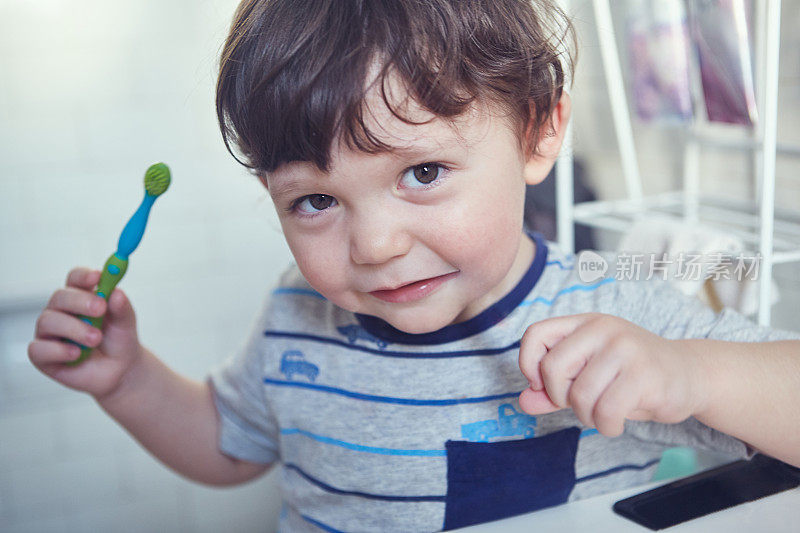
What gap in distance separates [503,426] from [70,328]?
0.44m

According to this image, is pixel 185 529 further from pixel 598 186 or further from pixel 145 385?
pixel 598 186

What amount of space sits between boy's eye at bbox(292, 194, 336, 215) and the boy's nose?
40 millimetres

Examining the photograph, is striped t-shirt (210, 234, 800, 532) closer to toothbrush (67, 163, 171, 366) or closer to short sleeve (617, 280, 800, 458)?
short sleeve (617, 280, 800, 458)

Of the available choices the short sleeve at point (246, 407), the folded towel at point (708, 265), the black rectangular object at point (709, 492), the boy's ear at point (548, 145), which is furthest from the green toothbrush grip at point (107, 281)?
the folded towel at point (708, 265)

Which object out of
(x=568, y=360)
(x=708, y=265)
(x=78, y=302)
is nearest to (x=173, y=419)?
(x=78, y=302)

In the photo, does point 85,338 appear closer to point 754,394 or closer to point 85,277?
point 85,277

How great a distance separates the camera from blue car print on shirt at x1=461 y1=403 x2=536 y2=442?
721 mm

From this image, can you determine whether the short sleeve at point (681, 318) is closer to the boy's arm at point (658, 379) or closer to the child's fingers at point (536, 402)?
the boy's arm at point (658, 379)

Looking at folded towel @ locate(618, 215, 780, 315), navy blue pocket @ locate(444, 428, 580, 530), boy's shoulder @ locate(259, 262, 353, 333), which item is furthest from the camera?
folded towel @ locate(618, 215, 780, 315)

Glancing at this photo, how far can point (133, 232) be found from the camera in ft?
2.30

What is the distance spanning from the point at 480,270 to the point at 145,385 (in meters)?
0.45

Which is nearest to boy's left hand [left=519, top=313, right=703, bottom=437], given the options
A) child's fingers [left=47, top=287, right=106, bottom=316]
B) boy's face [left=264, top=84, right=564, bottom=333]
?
boy's face [left=264, top=84, right=564, bottom=333]

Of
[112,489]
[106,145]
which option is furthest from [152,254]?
[112,489]

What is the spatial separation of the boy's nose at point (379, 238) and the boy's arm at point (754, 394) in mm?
223
